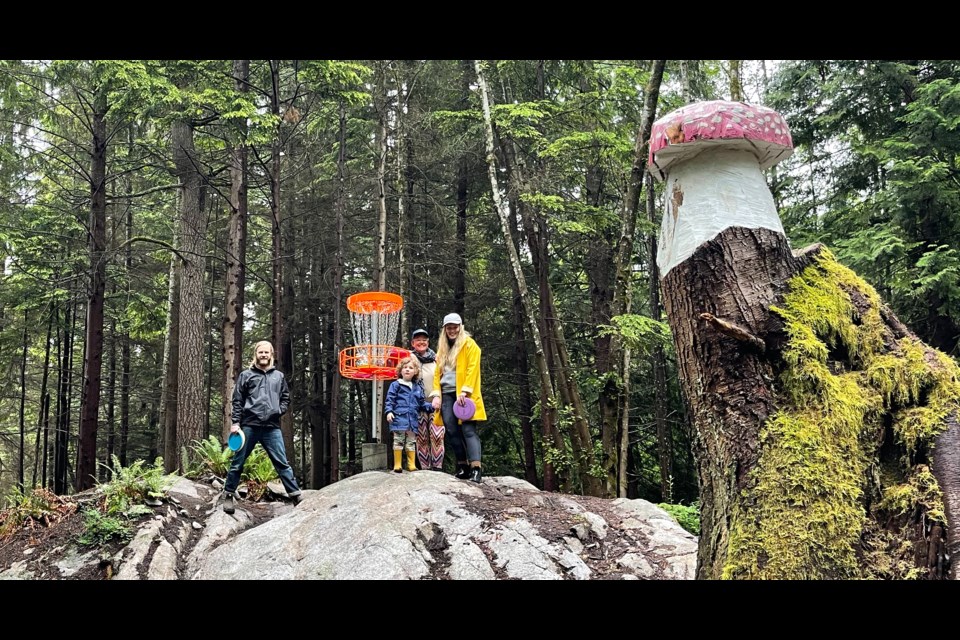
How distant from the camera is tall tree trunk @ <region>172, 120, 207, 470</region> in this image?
12688 millimetres

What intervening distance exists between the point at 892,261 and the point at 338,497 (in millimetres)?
10306

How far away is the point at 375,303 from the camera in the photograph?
11.1m

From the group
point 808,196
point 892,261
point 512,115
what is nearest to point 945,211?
point 892,261

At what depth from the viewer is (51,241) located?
54.6 feet

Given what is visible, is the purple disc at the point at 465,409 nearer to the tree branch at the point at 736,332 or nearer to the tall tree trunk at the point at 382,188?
the tall tree trunk at the point at 382,188

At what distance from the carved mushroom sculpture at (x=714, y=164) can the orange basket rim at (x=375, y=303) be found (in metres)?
8.87

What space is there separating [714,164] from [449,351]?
5884 mm

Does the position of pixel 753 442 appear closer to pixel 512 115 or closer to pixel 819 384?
pixel 819 384

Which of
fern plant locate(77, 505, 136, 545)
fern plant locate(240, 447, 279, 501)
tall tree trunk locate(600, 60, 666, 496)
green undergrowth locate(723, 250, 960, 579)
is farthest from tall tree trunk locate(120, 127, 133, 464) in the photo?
green undergrowth locate(723, 250, 960, 579)

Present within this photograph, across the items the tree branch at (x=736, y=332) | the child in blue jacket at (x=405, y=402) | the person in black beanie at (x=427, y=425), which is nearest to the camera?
the tree branch at (x=736, y=332)

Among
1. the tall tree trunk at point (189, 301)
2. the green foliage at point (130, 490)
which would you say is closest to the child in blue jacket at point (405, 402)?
the green foliage at point (130, 490)

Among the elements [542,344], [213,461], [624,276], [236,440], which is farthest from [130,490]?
[542,344]

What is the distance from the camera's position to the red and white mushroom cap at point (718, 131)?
7.34ft

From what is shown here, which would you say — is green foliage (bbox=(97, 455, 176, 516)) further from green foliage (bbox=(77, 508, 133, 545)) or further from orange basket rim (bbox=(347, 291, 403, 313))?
orange basket rim (bbox=(347, 291, 403, 313))
